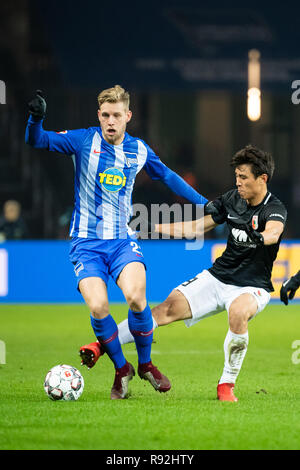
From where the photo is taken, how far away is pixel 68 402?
18.7 ft

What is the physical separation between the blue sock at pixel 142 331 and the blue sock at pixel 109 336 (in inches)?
5.2

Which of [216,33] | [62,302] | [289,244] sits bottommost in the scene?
[62,302]

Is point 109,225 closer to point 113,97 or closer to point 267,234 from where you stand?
point 113,97

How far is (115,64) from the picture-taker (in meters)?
18.0

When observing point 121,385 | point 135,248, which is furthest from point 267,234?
point 121,385

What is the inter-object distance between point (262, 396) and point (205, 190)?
1411 centimetres

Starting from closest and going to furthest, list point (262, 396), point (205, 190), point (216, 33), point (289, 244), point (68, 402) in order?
1. point (68, 402)
2. point (262, 396)
3. point (289, 244)
4. point (216, 33)
5. point (205, 190)

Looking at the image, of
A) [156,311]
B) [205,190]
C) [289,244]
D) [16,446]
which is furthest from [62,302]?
[16,446]

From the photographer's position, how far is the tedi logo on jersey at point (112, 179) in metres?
6.22

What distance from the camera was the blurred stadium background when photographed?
49.1ft

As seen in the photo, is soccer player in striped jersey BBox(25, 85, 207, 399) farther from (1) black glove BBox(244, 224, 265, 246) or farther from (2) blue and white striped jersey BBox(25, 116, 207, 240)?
(1) black glove BBox(244, 224, 265, 246)

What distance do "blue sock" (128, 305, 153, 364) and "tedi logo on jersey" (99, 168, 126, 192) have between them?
2.84 feet

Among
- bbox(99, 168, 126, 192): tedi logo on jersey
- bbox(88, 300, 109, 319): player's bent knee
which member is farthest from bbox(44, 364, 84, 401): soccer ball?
bbox(99, 168, 126, 192): tedi logo on jersey
